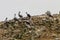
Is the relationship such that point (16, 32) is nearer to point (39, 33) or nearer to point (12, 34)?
point (12, 34)

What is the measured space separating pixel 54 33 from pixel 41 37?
45cm

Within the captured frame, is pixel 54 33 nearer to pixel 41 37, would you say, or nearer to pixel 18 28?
pixel 41 37

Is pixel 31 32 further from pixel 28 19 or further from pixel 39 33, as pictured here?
pixel 28 19

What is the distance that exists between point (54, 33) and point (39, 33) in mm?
461

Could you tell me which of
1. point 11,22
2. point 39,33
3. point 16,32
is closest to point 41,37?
point 39,33

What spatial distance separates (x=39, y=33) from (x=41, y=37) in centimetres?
20

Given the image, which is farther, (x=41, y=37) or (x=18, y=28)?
(x=18, y=28)

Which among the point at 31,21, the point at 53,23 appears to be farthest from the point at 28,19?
the point at 53,23

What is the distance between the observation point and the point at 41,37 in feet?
29.1

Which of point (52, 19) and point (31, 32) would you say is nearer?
point (31, 32)

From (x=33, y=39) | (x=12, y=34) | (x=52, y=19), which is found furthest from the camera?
(x=52, y=19)

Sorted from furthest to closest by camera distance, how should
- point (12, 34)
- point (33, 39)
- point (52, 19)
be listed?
point (52, 19) < point (12, 34) < point (33, 39)

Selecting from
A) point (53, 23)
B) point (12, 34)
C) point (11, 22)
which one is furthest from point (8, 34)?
point (53, 23)

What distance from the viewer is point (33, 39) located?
8609 millimetres
